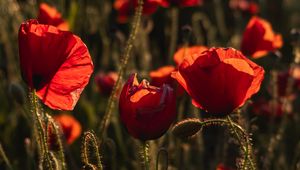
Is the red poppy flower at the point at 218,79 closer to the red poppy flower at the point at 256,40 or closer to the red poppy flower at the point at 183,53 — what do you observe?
the red poppy flower at the point at 183,53

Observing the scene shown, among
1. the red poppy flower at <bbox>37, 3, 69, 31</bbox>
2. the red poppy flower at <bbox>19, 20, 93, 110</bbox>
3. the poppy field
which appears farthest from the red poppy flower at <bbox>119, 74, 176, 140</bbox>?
the red poppy flower at <bbox>37, 3, 69, 31</bbox>

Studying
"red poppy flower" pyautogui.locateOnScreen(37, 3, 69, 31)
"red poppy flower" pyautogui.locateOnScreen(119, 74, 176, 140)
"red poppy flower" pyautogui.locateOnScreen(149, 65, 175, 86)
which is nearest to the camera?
"red poppy flower" pyautogui.locateOnScreen(119, 74, 176, 140)

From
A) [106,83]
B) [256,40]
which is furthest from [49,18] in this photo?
[256,40]

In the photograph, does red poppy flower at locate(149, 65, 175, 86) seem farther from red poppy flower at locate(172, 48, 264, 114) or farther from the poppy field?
red poppy flower at locate(172, 48, 264, 114)

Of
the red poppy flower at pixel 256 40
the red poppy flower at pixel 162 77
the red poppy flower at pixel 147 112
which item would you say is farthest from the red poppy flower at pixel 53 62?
the red poppy flower at pixel 256 40

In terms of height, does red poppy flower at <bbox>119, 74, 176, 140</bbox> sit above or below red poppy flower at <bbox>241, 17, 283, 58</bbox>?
below

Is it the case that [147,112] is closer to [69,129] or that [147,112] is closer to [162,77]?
[162,77]

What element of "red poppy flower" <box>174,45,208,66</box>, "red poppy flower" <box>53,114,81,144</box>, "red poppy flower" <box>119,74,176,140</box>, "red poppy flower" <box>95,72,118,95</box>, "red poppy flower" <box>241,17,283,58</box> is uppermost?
"red poppy flower" <box>241,17,283,58</box>
